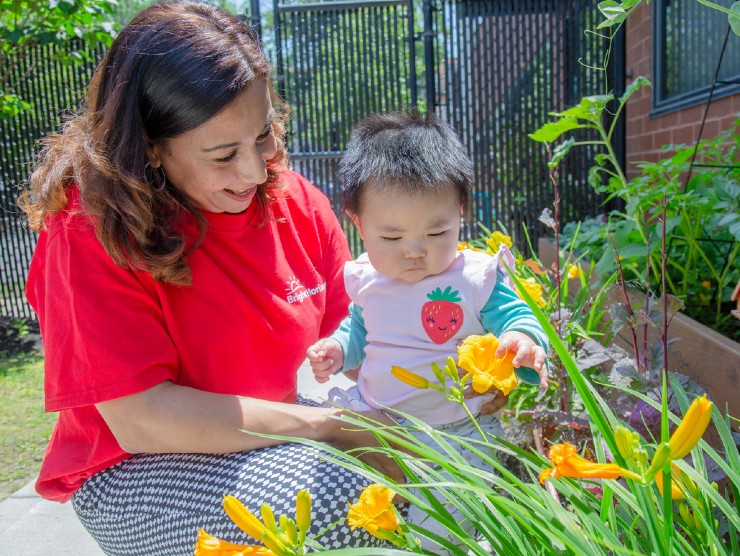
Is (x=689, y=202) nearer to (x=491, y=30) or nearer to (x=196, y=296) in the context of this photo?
(x=196, y=296)

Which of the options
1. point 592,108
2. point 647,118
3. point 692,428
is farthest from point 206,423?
point 647,118

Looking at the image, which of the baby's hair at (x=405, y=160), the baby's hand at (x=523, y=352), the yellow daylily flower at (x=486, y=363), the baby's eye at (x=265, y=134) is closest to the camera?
the yellow daylily flower at (x=486, y=363)

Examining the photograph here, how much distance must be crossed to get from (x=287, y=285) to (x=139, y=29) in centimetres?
70

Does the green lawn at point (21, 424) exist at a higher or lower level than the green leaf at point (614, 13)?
lower

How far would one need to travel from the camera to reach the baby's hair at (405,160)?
4.68ft

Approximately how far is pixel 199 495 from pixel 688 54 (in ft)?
13.3

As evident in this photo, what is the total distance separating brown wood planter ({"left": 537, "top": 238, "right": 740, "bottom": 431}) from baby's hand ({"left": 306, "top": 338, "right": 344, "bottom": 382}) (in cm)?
78

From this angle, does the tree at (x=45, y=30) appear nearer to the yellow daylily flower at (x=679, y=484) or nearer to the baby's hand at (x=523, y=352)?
the baby's hand at (x=523, y=352)

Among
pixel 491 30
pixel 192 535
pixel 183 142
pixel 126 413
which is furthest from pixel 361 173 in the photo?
pixel 491 30

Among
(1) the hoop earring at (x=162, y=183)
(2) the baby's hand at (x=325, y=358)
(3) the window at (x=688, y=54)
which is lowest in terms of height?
(2) the baby's hand at (x=325, y=358)

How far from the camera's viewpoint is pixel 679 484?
84 centimetres

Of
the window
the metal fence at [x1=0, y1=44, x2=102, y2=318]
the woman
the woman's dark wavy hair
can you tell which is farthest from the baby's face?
the metal fence at [x1=0, y1=44, x2=102, y2=318]

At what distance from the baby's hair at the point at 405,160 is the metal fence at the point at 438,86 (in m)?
4.01

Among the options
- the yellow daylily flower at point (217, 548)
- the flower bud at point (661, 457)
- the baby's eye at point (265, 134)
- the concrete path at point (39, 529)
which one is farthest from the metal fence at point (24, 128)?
the flower bud at point (661, 457)
